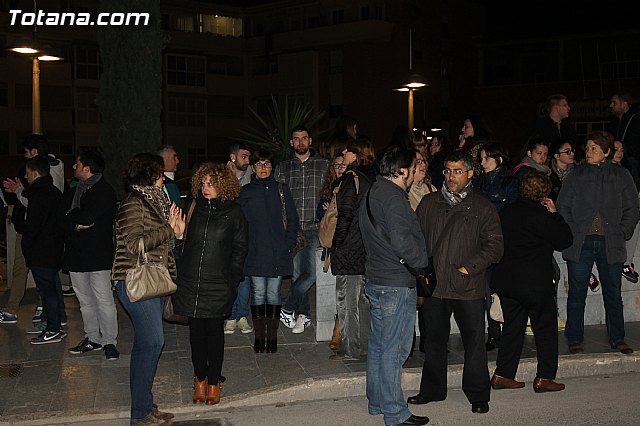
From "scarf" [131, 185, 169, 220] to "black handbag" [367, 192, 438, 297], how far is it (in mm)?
1729

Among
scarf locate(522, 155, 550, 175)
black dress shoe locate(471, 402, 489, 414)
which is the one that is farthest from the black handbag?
scarf locate(522, 155, 550, 175)

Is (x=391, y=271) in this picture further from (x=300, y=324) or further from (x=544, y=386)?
(x=300, y=324)

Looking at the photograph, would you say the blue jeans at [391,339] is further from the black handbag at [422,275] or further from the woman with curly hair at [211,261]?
the woman with curly hair at [211,261]

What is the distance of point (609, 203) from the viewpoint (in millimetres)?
8430

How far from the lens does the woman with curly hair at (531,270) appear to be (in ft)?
23.6

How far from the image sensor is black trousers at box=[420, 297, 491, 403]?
267 inches

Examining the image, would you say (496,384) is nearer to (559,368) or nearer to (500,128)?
(559,368)

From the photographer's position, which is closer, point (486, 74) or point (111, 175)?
point (111, 175)

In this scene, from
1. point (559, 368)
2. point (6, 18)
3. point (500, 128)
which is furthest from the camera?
point (500, 128)

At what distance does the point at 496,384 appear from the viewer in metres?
7.60

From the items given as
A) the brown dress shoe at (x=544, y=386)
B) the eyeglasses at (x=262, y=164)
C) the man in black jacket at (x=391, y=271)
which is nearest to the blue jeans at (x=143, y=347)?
the man in black jacket at (x=391, y=271)

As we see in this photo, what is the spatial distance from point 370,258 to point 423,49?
44.2 meters

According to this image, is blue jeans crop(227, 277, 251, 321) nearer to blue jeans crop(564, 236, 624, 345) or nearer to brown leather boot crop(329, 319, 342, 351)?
brown leather boot crop(329, 319, 342, 351)

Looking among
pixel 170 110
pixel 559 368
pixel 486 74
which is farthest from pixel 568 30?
pixel 559 368
